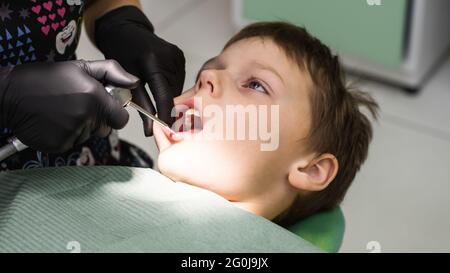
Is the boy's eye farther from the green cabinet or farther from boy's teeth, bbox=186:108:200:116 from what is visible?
the green cabinet

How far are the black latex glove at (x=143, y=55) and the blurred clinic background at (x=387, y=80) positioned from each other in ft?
1.19

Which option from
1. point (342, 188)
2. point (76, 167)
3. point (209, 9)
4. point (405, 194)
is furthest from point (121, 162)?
point (209, 9)

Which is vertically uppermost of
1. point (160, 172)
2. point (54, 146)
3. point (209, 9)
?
point (54, 146)

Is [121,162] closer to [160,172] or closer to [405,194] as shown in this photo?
[160,172]

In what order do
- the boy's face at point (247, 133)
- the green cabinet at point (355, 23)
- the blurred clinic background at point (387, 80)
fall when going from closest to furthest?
the boy's face at point (247, 133)
the blurred clinic background at point (387, 80)
the green cabinet at point (355, 23)

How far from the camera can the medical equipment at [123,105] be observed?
3.48 feet

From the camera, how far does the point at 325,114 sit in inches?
48.0

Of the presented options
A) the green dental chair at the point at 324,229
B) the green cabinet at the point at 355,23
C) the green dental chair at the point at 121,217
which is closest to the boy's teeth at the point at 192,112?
the green dental chair at the point at 121,217

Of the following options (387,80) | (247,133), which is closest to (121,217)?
(247,133)

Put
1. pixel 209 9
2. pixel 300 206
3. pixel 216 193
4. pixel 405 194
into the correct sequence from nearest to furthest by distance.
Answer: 1. pixel 216 193
2. pixel 300 206
3. pixel 405 194
4. pixel 209 9

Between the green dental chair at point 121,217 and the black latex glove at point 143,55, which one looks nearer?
the green dental chair at point 121,217

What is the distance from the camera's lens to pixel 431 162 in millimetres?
1938

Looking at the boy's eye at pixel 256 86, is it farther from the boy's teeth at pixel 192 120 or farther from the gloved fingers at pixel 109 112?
the gloved fingers at pixel 109 112
